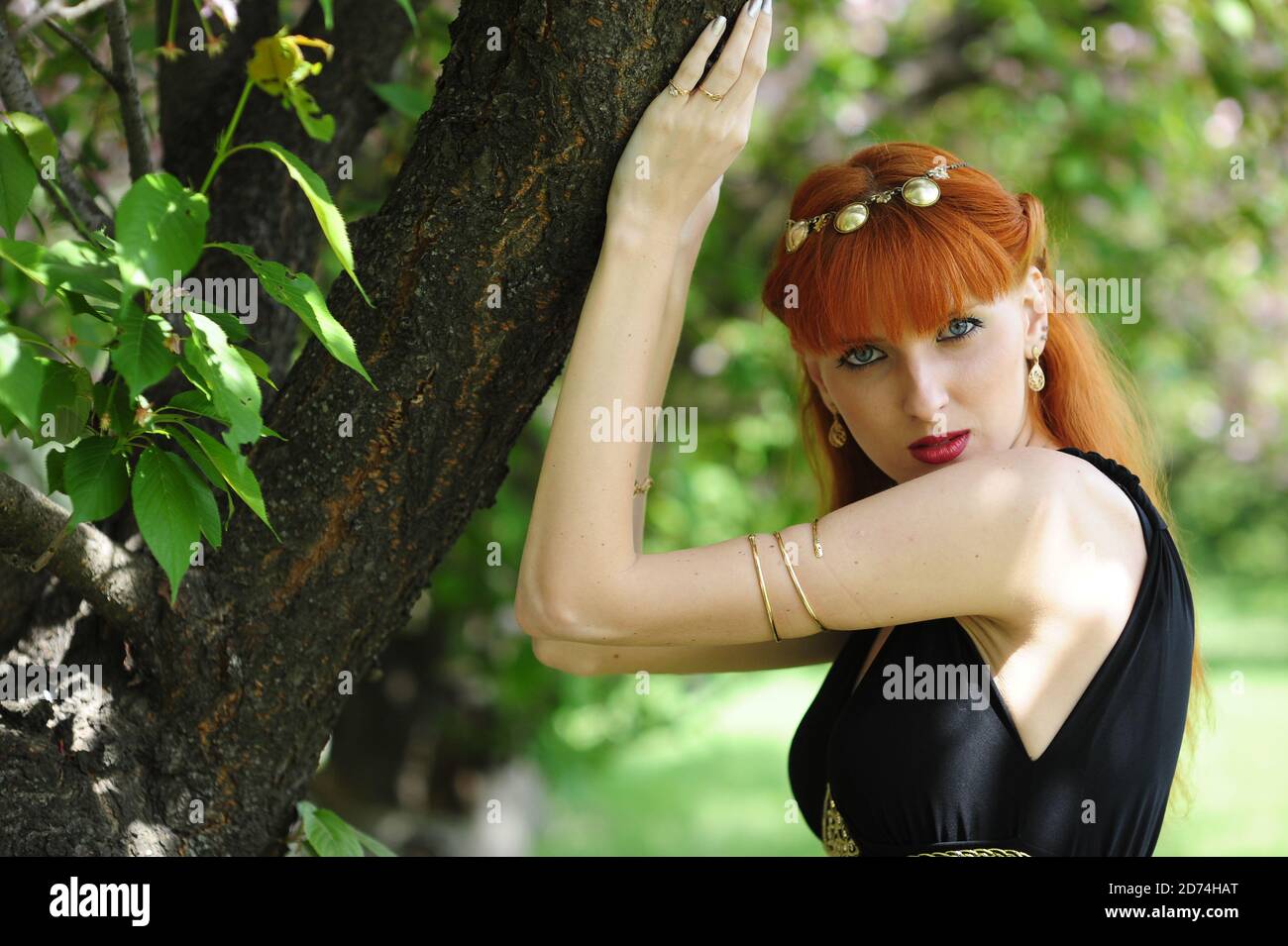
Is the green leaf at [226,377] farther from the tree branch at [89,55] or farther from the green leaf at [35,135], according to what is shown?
the tree branch at [89,55]

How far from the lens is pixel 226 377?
1263 mm

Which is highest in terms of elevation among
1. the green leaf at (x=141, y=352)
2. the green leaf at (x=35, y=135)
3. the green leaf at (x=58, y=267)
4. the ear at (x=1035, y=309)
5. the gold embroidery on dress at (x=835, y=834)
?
the green leaf at (x=35, y=135)

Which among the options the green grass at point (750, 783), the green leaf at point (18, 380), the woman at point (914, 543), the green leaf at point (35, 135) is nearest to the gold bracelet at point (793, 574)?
the woman at point (914, 543)

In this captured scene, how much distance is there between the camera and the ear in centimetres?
197

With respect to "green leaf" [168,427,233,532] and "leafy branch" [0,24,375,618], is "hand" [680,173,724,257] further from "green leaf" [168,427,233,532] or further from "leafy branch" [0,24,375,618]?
"green leaf" [168,427,233,532]

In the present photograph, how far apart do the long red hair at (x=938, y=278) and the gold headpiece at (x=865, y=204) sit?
12mm

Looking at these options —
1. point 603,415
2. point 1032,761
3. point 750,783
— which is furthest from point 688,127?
point 750,783

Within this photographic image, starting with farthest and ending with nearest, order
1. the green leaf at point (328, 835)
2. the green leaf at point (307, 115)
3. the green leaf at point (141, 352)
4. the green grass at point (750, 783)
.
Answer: the green grass at point (750, 783) < the green leaf at point (328, 835) < the green leaf at point (307, 115) < the green leaf at point (141, 352)

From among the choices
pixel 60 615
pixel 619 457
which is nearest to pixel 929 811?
pixel 619 457

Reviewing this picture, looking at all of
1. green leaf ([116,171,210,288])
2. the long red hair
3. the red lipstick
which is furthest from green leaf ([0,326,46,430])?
the red lipstick

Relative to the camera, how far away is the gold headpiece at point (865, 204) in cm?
187
